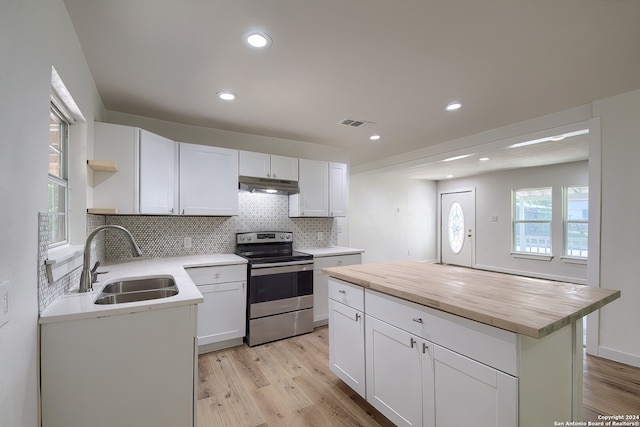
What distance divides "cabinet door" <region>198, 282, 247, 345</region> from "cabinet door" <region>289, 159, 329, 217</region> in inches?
49.0

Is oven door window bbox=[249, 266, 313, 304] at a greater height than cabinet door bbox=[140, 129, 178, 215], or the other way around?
cabinet door bbox=[140, 129, 178, 215]

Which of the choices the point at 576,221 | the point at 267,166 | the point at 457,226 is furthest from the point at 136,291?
the point at 457,226

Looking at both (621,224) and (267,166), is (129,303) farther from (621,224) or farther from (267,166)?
(621,224)

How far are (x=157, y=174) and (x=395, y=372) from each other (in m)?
2.58

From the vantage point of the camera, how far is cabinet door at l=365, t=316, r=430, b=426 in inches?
59.4

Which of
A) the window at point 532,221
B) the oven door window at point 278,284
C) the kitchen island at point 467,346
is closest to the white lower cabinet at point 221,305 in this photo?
the oven door window at point 278,284

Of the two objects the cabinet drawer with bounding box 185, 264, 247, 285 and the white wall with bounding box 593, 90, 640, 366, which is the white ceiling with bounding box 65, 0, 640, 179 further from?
the cabinet drawer with bounding box 185, 264, 247, 285

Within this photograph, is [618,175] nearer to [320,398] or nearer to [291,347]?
[320,398]

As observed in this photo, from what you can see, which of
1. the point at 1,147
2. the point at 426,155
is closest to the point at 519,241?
the point at 426,155

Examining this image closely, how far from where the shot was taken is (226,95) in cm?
247

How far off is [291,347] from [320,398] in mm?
878

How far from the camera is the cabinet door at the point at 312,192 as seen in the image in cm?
362

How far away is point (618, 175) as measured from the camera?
2.57 meters

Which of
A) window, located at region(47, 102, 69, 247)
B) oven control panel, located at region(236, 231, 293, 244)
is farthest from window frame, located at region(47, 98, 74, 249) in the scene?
oven control panel, located at region(236, 231, 293, 244)
